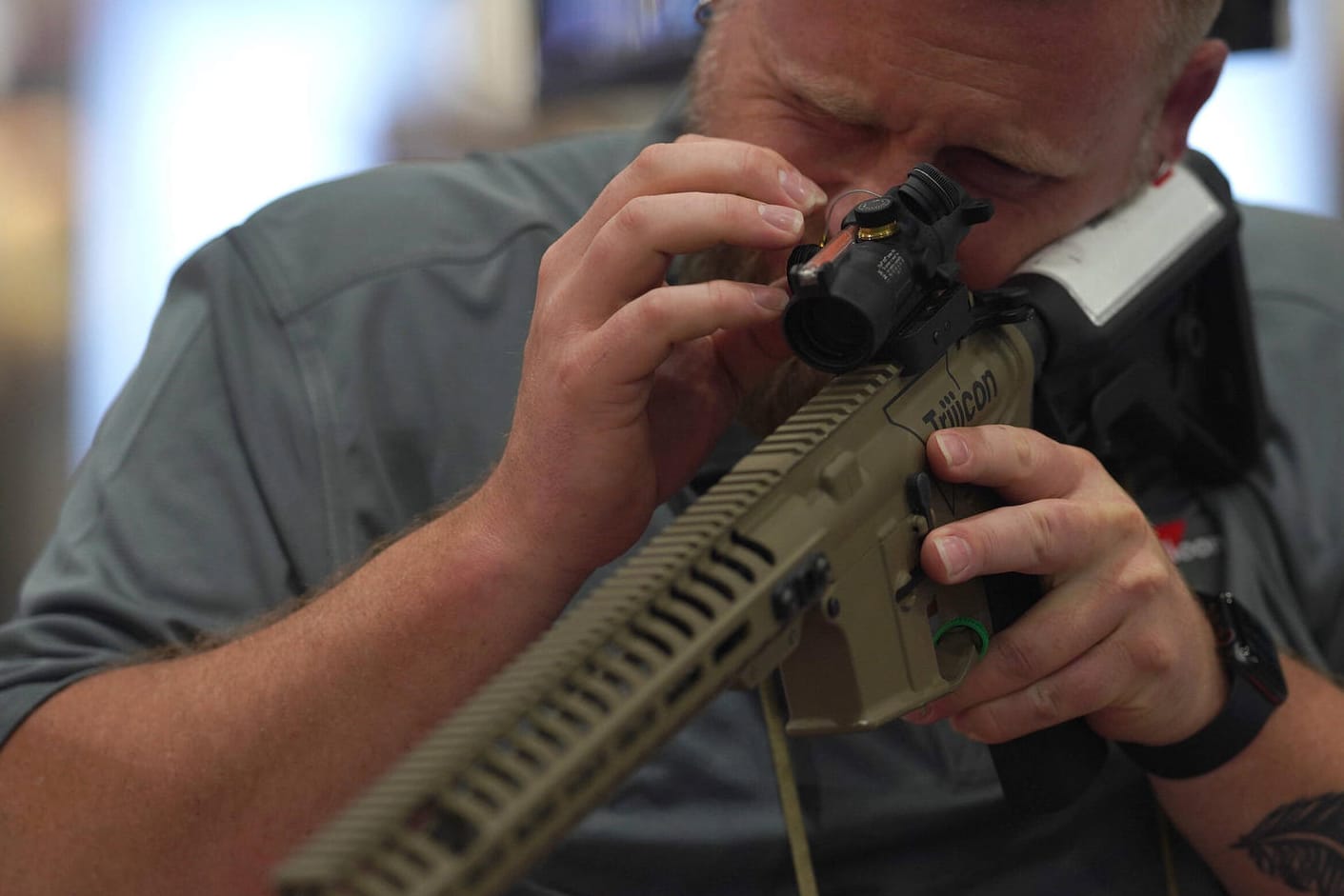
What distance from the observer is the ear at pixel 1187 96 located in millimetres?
1179

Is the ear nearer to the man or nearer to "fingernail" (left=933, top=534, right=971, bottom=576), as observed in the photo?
the man

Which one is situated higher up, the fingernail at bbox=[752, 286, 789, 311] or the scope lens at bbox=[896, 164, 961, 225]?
the scope lens at bbox=[896, 164, 961, 225]

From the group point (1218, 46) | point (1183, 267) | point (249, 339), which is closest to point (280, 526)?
point (249, 339)

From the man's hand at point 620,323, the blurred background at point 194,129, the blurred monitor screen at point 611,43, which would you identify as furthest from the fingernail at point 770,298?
the blurred background at point 194,129

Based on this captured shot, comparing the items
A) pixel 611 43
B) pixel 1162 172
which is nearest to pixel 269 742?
pixel 1162 172

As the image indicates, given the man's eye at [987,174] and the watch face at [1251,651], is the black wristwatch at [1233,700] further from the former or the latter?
the man's eye at [987,174]

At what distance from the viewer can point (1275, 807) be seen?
1037mm

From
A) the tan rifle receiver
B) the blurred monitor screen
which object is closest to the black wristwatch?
the tan rifle receiver

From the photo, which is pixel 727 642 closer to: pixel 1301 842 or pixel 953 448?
pixel 953 448

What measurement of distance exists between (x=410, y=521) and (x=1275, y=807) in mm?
698

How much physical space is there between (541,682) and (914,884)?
0.65 meters

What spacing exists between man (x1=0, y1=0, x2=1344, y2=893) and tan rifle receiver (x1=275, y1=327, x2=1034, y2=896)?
4cm

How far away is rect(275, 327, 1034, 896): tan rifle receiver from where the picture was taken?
0.48 meters

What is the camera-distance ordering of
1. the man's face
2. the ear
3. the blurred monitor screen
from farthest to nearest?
the blurred monitor screen
the ear
the man's face
